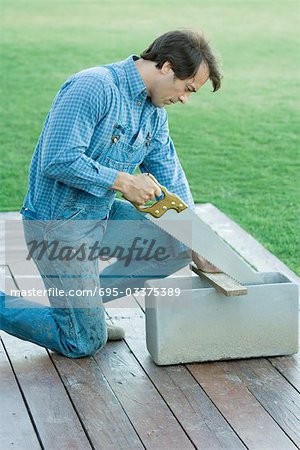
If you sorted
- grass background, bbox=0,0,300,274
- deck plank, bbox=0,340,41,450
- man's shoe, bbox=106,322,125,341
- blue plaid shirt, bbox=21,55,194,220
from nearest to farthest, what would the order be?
deck plank, bbox=0,340,41,450
blue plaid shirt, bbox=21,55,194,220
man's shoe, bbox=106,322,125,341
grass background, bbox=0,0,300,274

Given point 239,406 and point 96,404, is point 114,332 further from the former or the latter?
point 239,406

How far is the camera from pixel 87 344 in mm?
4195

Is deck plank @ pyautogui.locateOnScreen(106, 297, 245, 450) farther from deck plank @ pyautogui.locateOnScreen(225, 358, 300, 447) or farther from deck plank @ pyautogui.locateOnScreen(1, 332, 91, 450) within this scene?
deck plank @ pyautogui.locateOnScreen(1, 332, 91, 450)

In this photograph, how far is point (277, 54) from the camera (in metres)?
12.4

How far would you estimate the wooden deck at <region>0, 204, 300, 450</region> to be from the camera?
3547 mm

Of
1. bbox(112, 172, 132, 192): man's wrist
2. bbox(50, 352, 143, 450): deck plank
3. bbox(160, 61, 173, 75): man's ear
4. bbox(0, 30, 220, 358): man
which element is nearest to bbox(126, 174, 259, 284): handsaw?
bbox(0, 30, 220, 358): man

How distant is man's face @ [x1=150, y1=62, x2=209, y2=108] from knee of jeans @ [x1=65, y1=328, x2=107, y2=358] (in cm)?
97

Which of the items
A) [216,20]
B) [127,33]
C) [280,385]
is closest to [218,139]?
[280,385]

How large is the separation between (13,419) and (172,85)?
4.52ft

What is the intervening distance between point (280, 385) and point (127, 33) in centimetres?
1046

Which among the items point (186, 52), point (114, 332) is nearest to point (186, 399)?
point (114, 332)

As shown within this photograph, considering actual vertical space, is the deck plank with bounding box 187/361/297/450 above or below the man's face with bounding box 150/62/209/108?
below

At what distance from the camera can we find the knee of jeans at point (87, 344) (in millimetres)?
4184

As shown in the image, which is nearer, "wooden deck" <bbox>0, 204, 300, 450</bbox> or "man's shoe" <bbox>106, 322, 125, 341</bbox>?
"wooden deck" <bbox>0, 204, 300, 450</bbox>
